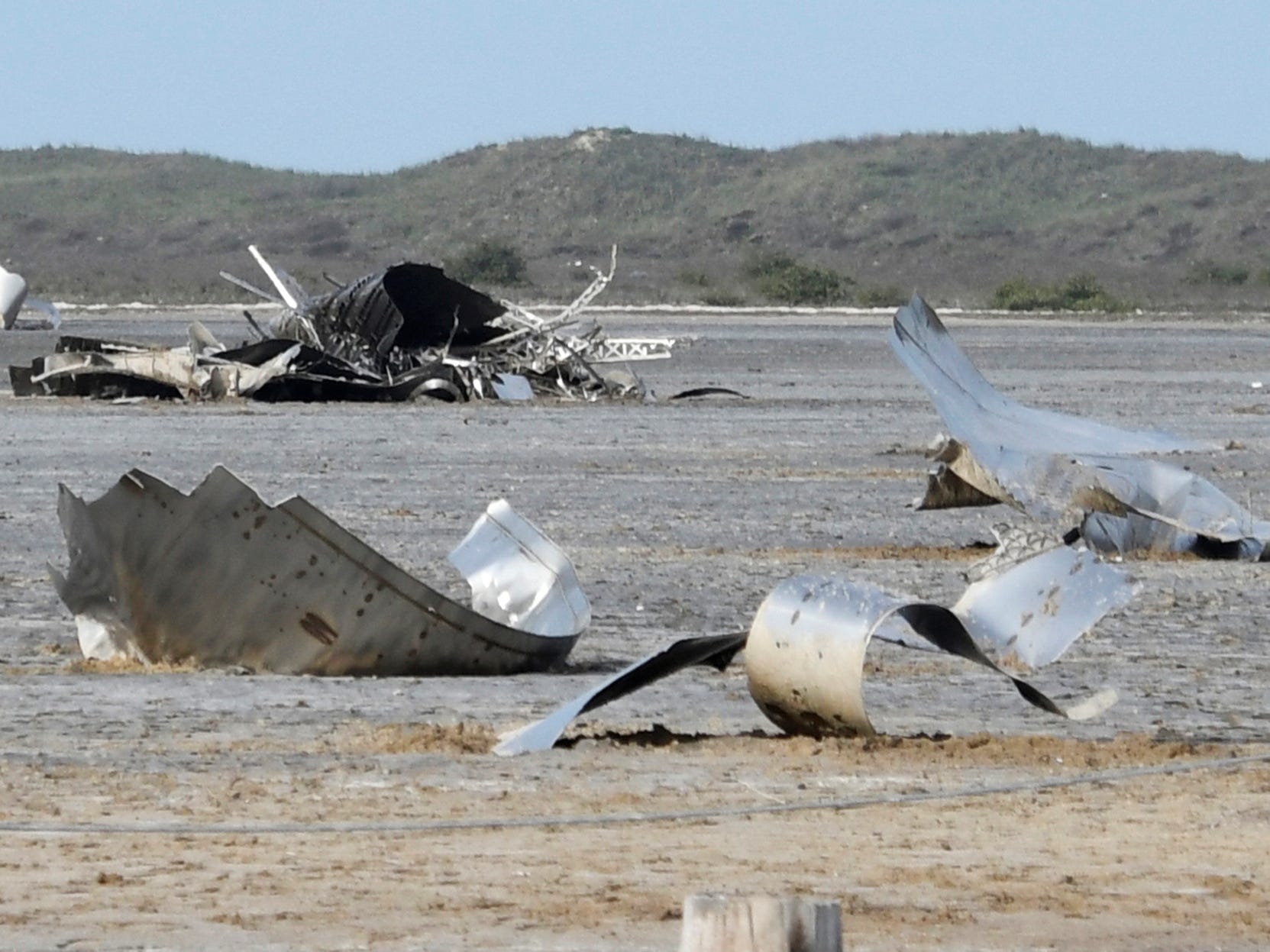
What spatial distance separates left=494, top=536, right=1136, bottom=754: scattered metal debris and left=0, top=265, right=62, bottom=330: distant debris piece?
43.9 meters

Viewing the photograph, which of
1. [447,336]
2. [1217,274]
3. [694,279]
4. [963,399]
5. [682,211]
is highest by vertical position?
[682,211]

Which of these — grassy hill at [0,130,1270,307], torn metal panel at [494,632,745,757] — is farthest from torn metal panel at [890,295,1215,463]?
grassy hill at [0,130,1270,307]

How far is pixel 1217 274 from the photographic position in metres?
108

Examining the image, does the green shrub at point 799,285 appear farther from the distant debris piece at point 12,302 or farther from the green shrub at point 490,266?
the distant debris piece at point 12,302

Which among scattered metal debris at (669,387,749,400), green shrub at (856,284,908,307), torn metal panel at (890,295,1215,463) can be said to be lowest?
scattered metal debris at (669,387,749,400)

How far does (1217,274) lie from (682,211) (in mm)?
40392

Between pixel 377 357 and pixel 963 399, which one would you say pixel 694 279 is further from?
pixel 963 399

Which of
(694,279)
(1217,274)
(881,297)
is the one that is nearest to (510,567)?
(881,297)

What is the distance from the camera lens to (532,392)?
1308 inches

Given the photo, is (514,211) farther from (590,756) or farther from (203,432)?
(590,756)

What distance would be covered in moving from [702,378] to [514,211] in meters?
102

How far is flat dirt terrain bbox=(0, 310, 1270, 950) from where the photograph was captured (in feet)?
21.1

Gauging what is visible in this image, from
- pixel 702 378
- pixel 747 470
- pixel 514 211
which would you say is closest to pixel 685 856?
pixel 747 470

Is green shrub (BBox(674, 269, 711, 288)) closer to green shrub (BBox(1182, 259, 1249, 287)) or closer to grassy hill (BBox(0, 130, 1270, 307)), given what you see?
grassy hill (BBox(0, 130, 1270, 307))
